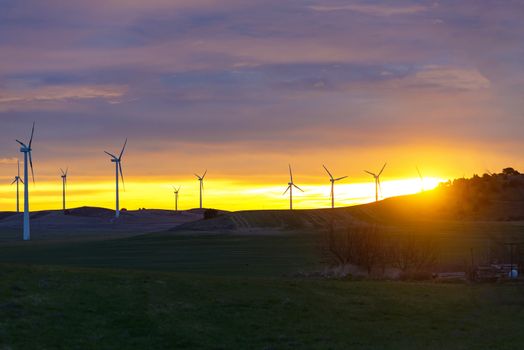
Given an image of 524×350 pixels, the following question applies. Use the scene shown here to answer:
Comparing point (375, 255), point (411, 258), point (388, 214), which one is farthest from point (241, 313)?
point (388, 214)

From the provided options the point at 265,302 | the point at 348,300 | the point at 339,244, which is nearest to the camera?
the point at 265,302

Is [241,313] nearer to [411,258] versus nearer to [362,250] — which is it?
[362,250]

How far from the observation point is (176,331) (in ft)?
94.0

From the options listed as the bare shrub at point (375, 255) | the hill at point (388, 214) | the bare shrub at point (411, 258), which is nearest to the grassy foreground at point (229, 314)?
the bare shrub at point (411, 258)

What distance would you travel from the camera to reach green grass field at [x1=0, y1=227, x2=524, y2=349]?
27.6 meters

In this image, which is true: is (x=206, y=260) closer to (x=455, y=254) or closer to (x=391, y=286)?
(x=455, y=254)

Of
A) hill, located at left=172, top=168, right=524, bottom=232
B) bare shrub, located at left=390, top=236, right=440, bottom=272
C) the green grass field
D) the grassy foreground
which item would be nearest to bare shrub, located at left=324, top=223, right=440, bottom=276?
bare shrub, located at left=390, top=236, right=440, bottom=272

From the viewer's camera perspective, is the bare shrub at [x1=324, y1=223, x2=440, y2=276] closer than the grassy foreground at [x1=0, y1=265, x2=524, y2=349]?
No

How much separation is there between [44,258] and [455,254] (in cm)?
4207

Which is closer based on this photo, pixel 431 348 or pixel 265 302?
pixel 431 348

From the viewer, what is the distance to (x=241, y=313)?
32250mm

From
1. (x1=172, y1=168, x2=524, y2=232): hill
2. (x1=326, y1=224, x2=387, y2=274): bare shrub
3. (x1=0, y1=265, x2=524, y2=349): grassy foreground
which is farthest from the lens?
(x1=172, y1=168, x2=524, y2=232): hill

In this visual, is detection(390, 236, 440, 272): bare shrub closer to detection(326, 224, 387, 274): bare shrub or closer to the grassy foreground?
detection(326, 224, 387, 274): bare shrub

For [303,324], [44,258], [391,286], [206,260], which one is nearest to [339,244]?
[391,286]
